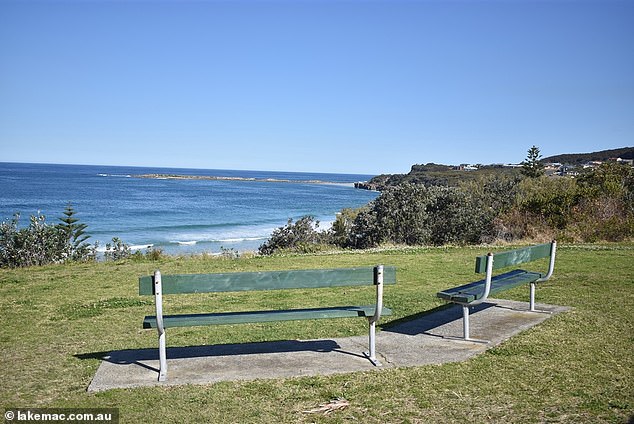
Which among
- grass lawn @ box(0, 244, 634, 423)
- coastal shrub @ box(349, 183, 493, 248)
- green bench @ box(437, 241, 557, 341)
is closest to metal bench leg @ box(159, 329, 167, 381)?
grass lawn @ box(0, 244, 634, 423)

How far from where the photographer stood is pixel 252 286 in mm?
5031

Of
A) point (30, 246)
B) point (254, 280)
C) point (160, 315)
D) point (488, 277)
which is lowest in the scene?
point (30, 246)

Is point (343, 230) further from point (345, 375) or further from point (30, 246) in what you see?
point (345, 375)

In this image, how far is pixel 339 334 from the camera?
259 inches

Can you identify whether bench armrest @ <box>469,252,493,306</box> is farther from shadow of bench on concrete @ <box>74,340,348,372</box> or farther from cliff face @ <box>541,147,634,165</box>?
cliff face @ <box>541,147,634,165</box>

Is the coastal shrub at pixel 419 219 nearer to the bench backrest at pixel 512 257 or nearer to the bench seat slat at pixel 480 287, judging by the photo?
the bench seat slat at pixel 480 287

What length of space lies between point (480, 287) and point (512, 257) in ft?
1.68

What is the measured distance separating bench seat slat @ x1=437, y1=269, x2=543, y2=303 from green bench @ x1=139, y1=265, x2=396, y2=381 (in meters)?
0.99

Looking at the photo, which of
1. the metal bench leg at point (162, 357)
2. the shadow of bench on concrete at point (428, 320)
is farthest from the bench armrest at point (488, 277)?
the metal bench leg at point (162, 357)

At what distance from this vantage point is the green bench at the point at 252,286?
490 centimetres

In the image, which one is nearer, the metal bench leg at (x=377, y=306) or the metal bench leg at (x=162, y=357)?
the metal bench leg at (x=162, y=357)

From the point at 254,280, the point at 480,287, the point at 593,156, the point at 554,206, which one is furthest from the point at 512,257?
the point at 593,156

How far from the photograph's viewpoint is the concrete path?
16.6 ft

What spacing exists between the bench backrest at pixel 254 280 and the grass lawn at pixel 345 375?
0.82 m
